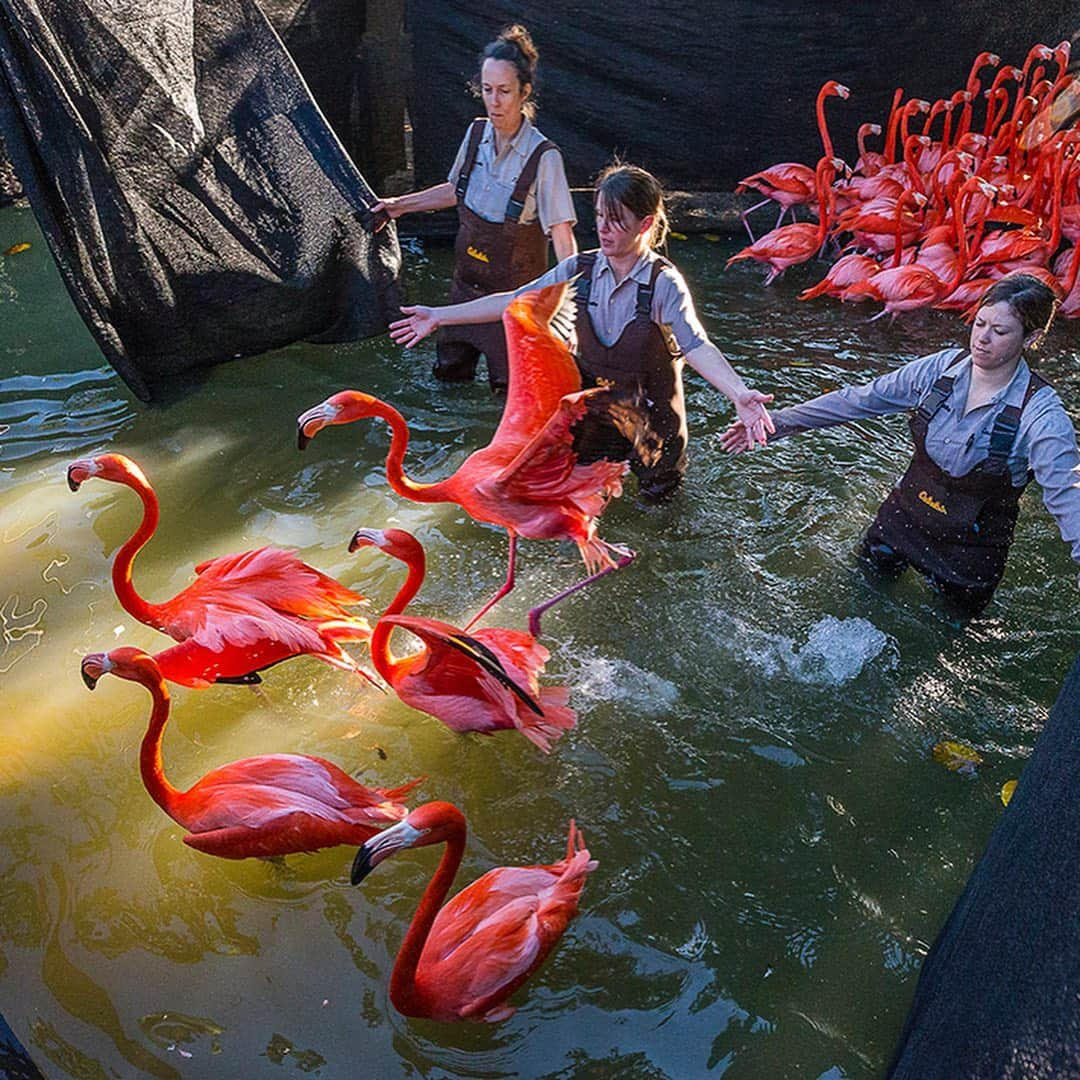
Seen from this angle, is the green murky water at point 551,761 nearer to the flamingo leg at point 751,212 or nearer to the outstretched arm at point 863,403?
the outstretched arm at point 863,403

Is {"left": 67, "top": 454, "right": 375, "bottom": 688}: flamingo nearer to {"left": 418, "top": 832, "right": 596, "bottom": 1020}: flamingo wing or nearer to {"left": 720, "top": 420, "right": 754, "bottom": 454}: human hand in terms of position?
{"left": 418, "top": 832, "right": 596, "bottom": 1020}: flamingo wing

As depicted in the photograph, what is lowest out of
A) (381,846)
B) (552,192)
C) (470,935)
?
(470,935)

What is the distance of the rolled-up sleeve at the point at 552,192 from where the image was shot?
3.87 metres

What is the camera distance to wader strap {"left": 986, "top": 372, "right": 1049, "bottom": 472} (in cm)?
→ 278

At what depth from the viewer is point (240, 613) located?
9.02 ft

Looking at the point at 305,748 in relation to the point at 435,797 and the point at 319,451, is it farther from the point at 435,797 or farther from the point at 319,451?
the point at 319,451

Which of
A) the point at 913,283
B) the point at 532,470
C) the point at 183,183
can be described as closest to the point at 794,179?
the point at 913,283

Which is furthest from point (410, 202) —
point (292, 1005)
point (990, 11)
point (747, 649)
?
point (990, 11)

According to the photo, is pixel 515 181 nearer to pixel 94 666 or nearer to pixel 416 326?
pixel 416 326

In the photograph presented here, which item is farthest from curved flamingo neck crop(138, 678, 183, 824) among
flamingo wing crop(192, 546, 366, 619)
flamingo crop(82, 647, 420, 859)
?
flamingo wing crop(192, 546, 366, 619)

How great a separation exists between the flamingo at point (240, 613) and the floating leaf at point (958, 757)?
163cm

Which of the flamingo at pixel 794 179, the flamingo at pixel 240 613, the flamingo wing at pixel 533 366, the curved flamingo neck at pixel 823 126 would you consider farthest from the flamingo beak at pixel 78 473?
the curved flamingo neck at pixel 823 126

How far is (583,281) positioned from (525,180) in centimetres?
76

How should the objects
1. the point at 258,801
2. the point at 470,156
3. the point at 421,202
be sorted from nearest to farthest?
the point at 258,801 → the point at 470,156 → the point at 421,202
